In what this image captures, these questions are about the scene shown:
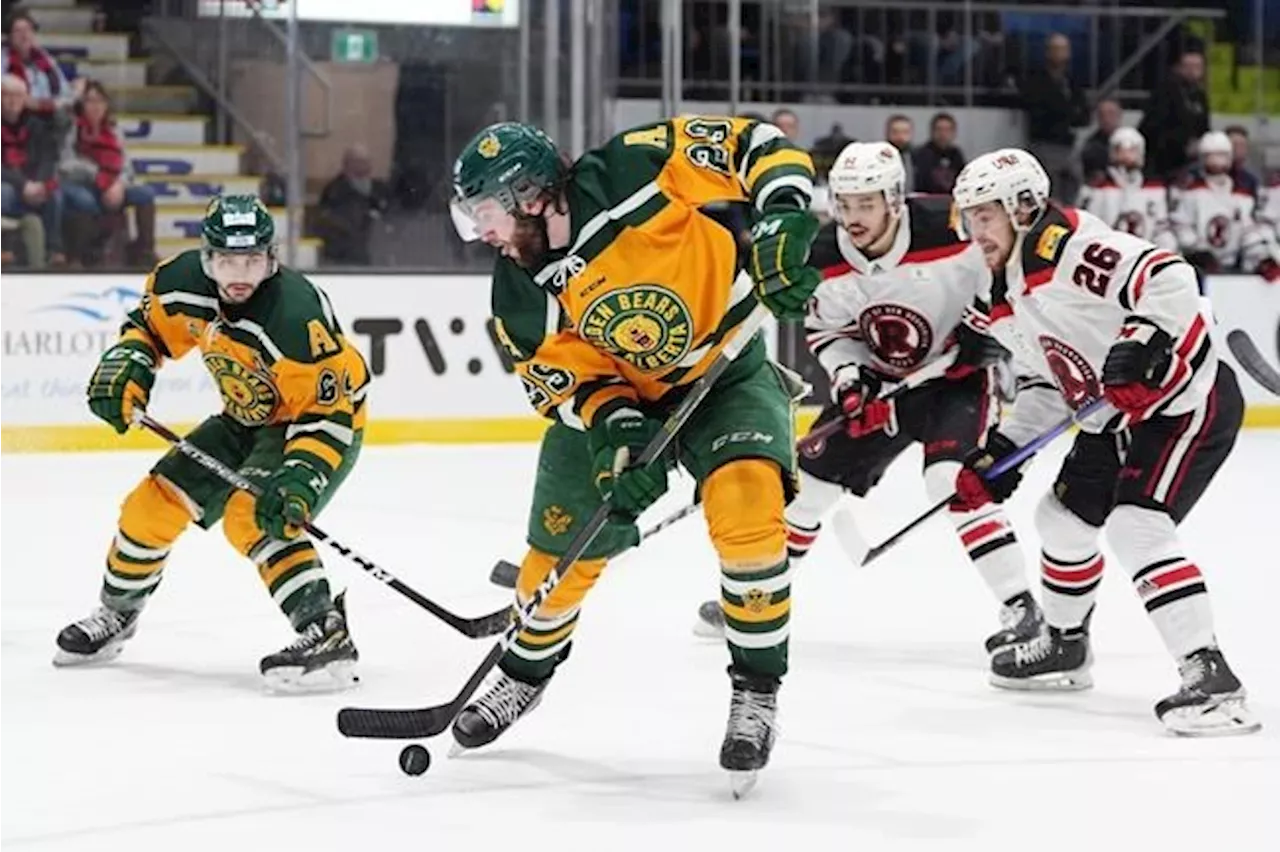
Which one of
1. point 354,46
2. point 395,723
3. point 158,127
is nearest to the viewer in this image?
point 395,723

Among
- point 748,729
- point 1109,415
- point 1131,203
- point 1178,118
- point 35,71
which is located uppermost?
→ point 35,71

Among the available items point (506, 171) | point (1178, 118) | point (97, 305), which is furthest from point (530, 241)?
point (1178, 118)

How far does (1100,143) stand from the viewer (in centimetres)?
1049

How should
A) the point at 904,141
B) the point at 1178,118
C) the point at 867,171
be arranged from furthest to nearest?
the point at 1178,118, the point at 904,141, the point at 867,171

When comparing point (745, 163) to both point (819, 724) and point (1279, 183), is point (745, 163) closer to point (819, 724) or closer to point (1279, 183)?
point (819, 724)

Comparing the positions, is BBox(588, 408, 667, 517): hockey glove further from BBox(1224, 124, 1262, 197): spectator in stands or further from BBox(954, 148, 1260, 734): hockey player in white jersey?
BBox(1224, 124, 1262, 197): spectator in stands

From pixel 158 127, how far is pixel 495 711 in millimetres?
6317

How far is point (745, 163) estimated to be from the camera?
10.9 feet

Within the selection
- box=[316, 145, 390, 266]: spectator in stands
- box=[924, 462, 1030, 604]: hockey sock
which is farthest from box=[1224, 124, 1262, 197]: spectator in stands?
box=[924, 462, 1030, 604]: hockey sock

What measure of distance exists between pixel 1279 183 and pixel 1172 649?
6984 millimetres

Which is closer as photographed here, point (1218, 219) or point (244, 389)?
point (244, 389)

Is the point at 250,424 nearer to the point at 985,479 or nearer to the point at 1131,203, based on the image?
the point at 985,479

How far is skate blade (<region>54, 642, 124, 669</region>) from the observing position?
4344mm

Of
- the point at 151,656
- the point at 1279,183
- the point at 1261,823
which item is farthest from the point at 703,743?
the point at 1279,183
